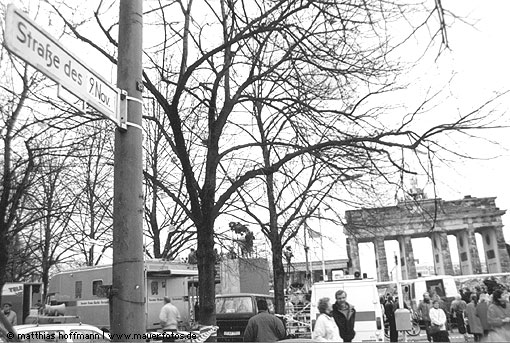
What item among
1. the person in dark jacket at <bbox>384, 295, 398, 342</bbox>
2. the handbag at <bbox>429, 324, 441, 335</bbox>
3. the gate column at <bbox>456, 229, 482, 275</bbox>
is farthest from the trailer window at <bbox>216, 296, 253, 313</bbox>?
the gate column at <bbox>456, 229, 482, 275</bbox>

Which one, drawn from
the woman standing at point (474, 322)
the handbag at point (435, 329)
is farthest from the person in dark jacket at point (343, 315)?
the woman standing at point (474, 322)

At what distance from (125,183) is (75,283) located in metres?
15.1

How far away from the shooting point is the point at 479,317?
44.7ft

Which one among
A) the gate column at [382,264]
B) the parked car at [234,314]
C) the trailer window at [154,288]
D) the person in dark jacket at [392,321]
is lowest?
the person in dark jacket at [392,321]

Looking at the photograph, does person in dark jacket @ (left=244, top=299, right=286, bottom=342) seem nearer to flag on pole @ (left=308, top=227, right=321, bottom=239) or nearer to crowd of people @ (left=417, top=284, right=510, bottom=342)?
crowd of people @ (left=417, top=284, right=510, bottom=342)

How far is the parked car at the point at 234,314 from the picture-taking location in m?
16.2

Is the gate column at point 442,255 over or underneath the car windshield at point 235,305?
over

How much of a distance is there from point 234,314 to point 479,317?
751 centimetres

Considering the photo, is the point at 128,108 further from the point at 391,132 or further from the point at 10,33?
the point at 391,132

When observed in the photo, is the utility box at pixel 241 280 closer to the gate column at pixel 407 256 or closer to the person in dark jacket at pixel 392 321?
the person in dark jacket at pixel 392 321

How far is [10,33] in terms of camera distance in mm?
3047

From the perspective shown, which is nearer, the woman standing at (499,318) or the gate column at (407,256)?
the woman standing at (499,318)

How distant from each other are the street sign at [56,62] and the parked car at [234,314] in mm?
13195

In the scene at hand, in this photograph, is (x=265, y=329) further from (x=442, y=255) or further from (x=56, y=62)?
(x=442, y=255)
